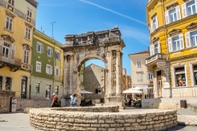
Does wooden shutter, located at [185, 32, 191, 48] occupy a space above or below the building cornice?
below

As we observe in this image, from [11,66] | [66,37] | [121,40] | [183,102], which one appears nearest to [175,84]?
[183,102]

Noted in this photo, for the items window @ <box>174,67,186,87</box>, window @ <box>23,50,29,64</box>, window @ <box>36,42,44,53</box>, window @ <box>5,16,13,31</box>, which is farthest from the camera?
window @ <box>36,42,44,53</box>

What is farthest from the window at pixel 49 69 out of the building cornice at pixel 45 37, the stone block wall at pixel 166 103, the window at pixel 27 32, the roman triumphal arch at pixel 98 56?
the stone block wall at pixel 166 103

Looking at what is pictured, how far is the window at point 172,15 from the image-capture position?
19.5m

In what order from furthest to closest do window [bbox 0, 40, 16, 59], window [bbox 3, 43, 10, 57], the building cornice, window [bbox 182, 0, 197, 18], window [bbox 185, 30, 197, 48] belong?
the building cornice < window [bbox 3, 43, 10, 57] < window [bbox 0, 40, 16, 59] < window [bbox 182, 0, 197, 18] < window [bbox 185, 30, 197, 48]

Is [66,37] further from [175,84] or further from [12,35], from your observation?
[175,84]

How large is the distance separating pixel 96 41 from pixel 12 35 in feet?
36.4

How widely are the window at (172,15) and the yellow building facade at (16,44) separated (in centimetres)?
1911

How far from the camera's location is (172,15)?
795 inches

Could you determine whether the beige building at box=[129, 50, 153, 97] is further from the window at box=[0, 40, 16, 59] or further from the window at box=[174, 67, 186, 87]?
the window at box=[0, 40, 16, 59]

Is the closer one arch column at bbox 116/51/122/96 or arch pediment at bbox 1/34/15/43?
arch column at bbox 116/51/122/96

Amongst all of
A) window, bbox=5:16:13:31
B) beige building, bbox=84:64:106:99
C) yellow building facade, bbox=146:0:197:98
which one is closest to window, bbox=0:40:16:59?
window, bbox=5:16:13:31

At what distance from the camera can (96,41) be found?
2312 cm

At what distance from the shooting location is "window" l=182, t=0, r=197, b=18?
724 inches
